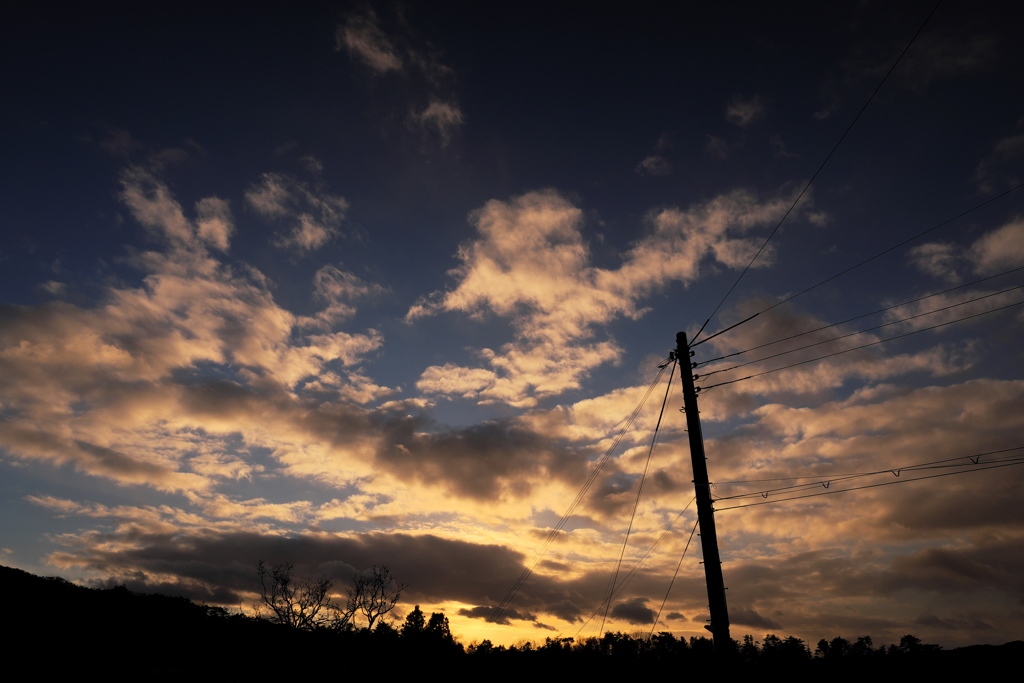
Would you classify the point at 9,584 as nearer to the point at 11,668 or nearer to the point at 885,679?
the point at 11,668

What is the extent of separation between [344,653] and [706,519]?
19.8m

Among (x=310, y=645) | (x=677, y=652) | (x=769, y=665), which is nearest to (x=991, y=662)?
(x=769, y=665)

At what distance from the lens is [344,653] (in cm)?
2450

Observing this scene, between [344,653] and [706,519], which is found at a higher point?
[706,519]

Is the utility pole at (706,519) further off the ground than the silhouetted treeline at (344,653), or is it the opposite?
the utility pole at (706,519)

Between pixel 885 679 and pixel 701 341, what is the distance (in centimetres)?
1145

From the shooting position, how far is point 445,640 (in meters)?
28.0

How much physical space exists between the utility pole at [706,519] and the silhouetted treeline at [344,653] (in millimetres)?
692

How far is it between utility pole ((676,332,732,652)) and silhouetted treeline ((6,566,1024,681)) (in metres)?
0.69

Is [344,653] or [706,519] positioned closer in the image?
[706,519]

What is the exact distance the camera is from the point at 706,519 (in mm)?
14750

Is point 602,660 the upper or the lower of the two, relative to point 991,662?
lower

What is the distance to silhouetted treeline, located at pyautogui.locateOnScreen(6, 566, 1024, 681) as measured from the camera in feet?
52.4

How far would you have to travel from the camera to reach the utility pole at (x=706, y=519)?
13562 millimetres
